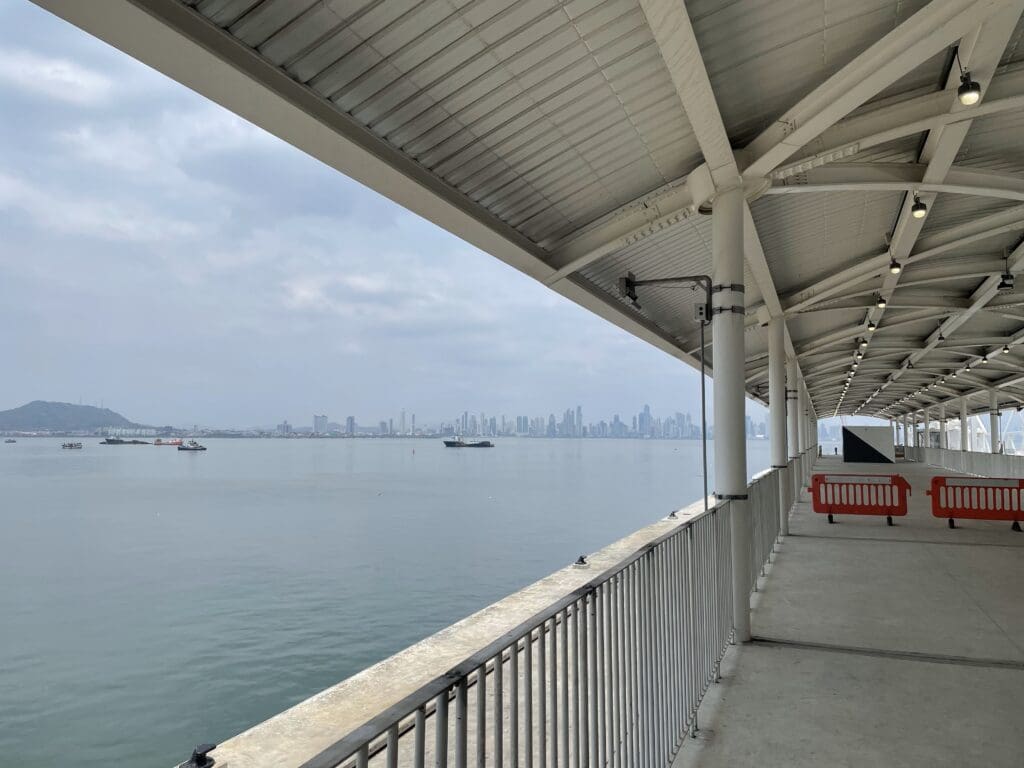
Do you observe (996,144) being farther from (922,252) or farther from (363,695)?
(363,695)

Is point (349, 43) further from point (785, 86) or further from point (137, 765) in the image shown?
point (137, 765)

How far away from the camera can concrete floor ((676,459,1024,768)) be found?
148 inches

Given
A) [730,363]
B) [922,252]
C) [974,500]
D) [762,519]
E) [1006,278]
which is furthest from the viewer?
[974,500]

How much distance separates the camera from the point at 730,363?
254 inches

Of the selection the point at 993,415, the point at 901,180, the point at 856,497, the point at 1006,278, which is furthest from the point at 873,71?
the point at 993,415

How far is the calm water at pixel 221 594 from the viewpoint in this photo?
12828 millimetres

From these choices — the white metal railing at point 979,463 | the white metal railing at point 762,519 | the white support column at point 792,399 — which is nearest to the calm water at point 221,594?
the white metal railing at point 762,519

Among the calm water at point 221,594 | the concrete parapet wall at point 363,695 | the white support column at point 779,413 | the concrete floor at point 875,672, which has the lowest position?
the calm water at point 221,594

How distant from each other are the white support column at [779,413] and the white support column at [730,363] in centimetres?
542

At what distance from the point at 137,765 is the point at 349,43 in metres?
11.7

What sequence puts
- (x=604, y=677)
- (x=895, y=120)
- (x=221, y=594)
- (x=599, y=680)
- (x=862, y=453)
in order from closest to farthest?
1. (x=604, y=677)
2. (x=599, y=680)
3. (x=895, y=120)
4. (x=221, y=594)
5. (x=862, y=453)

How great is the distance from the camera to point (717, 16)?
460 centimetres

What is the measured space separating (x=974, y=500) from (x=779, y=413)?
435cm

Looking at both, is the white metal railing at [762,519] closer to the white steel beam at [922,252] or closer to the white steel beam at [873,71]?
the white steel beam at [873,71]
